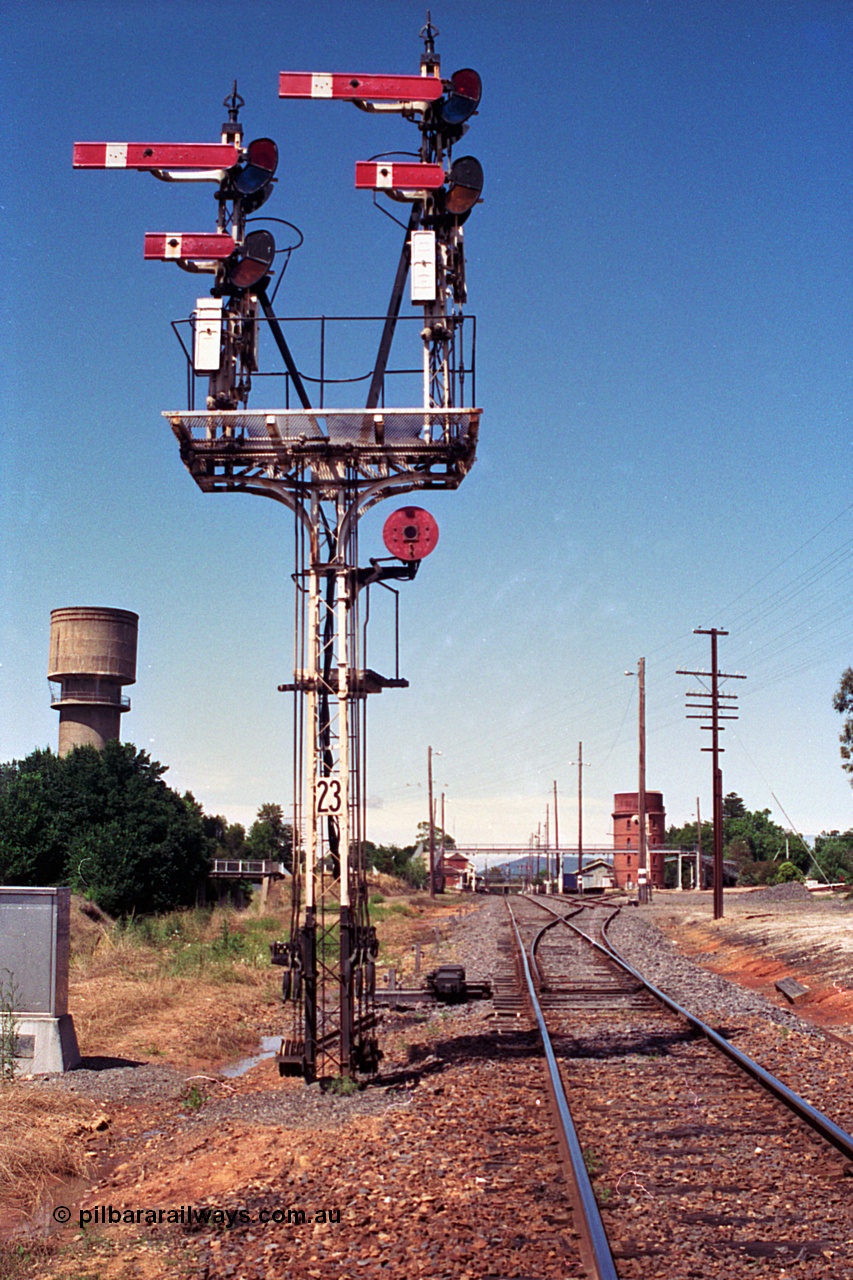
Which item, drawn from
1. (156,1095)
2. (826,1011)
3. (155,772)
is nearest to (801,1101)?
(156,1095)

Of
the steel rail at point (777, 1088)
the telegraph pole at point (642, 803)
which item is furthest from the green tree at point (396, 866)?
the steel rail at point (777, 1088)

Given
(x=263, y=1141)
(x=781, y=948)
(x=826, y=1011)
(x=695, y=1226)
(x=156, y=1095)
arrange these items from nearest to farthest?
(x=695, y=1226), (x=263, y=1141), (x=156, y=1095), (x=826, y=1011), (x=781, y=948)

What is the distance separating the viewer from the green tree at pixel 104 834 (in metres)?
→ 41.2

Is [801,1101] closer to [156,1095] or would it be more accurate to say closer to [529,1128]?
[529,1128]

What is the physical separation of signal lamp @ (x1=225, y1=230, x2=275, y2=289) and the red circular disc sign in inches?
111

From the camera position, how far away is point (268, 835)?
9844 cm

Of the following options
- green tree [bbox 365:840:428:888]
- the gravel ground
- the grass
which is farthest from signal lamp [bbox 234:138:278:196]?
green tree [bbox 365:840:428:888]

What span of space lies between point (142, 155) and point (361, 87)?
2.27 metres

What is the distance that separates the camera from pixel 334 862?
1103 centimetres

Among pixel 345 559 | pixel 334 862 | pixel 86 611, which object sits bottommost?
pixel 334 862

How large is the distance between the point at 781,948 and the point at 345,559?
15.5 metres

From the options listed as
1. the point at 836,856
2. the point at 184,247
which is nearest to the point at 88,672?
the point at 184,247

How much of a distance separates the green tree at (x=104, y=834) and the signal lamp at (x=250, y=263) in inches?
1230

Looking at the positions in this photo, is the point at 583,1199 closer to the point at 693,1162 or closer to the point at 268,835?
the point at 693,1162
